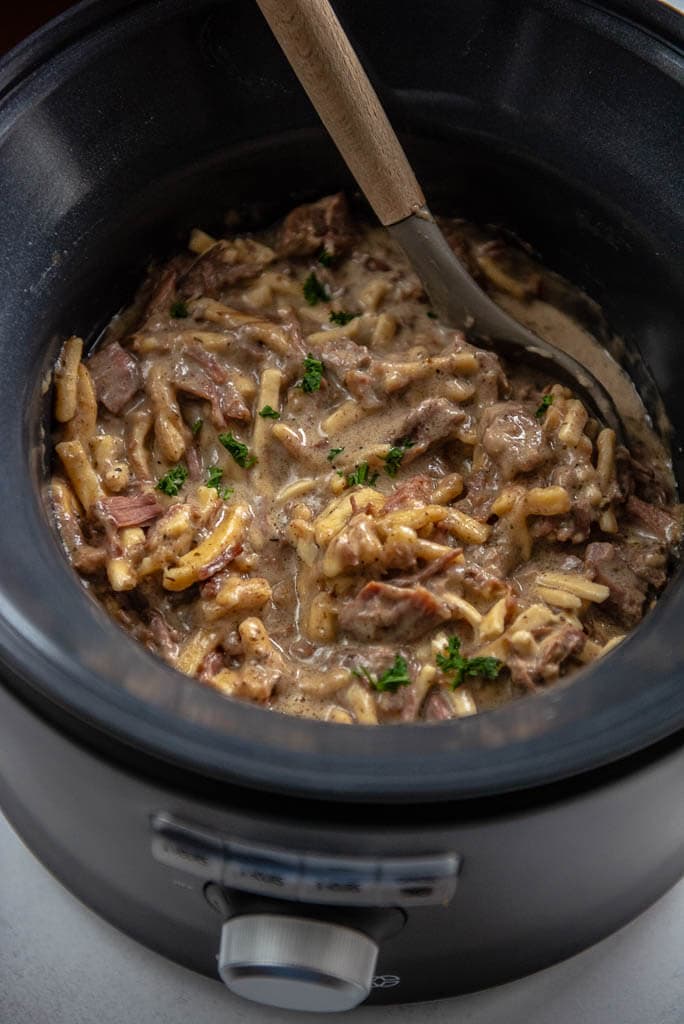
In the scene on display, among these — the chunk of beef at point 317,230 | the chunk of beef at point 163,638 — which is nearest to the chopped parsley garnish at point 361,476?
the chunk of beef at point 163,638

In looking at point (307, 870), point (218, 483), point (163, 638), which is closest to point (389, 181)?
point (218, 483)

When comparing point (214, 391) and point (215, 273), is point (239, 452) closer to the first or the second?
point (214, 391)

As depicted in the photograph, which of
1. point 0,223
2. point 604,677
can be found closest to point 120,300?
point 0,223

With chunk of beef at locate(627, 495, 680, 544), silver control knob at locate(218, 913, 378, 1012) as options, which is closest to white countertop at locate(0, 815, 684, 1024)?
silver control knob at locate(218, 913, 378, 1012)

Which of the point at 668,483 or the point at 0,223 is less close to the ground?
the point at 0,223

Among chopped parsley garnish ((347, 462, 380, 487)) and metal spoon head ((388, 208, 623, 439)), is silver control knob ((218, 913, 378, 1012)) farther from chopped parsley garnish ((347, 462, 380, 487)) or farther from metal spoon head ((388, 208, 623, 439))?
metal spoon head ((388, 208, 623, 439))

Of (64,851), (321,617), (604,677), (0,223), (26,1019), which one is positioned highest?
(0,223)

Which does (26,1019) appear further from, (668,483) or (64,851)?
(668,483)
